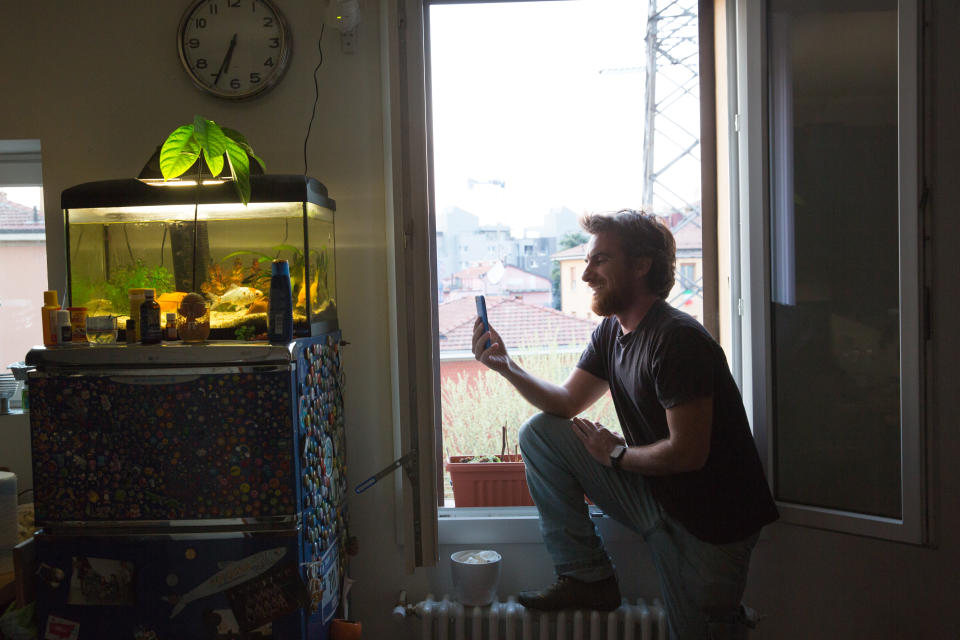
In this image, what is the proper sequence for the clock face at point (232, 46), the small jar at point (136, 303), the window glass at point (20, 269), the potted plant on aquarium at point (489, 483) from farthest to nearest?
the window glass at point (20, 269)
the potted plant on aquarium at point (489, 483)
the clock face at point (232, 46)
the small jar at point (136, 303)

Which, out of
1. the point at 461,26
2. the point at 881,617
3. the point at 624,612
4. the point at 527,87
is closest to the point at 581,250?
the point at 527,87

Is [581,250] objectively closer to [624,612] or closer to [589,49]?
[589,49]

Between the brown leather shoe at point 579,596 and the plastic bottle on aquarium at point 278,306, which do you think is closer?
the plastic bottle on aquarium at point 278,306

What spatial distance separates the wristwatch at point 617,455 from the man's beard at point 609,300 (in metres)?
0.38

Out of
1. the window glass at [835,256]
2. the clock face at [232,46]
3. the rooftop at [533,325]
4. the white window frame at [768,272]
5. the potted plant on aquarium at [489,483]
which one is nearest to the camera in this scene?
the white window frame at [768,272]

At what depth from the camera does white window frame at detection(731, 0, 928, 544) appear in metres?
1.72

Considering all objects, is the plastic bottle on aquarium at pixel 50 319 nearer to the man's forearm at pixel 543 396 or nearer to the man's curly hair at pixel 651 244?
the man's forearm at pixel 543 396

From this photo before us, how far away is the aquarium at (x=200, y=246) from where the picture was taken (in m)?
1.90

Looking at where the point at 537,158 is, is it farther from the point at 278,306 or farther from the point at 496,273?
the point at 278,306

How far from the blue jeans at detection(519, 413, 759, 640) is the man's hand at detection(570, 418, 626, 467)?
1.5 inches

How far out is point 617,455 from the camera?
2020 millimetres

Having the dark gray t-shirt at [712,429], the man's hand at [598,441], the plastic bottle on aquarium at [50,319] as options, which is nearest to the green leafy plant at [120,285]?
the plastic bottle on aquarium at [50,319]

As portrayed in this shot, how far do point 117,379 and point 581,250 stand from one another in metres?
1.72

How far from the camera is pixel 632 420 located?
207 centimetres
